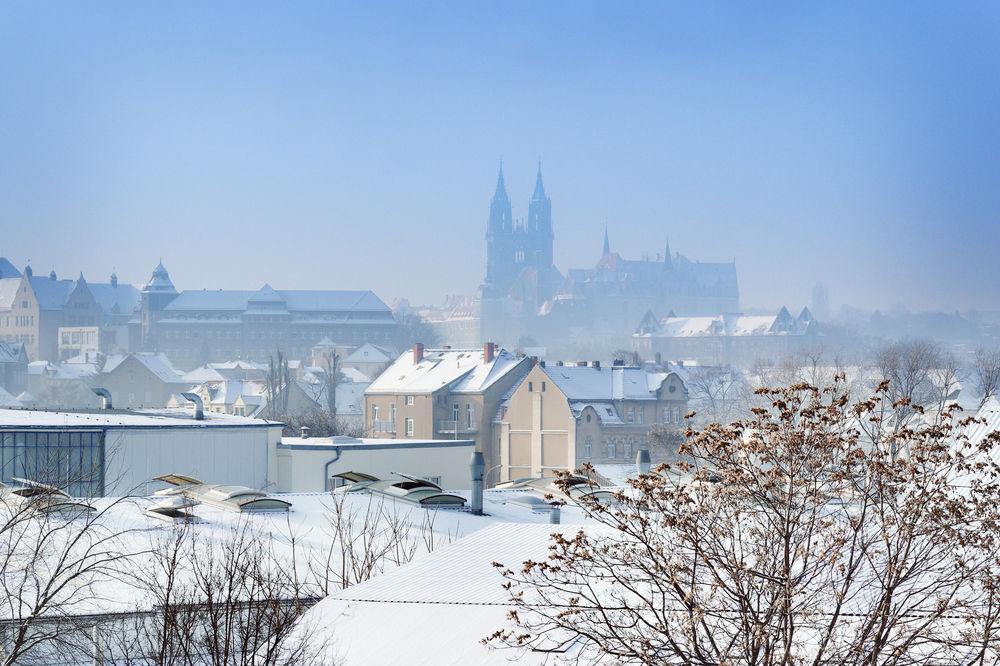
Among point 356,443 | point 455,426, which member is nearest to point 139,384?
point 455,426

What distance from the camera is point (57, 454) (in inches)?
1483

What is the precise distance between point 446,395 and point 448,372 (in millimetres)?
2740

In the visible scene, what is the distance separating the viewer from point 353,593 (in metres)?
17.2

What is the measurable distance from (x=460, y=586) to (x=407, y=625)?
124 cm

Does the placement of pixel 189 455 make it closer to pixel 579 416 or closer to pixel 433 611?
pixel 433 611

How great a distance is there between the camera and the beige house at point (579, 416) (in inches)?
3159

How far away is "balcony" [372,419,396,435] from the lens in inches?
3578

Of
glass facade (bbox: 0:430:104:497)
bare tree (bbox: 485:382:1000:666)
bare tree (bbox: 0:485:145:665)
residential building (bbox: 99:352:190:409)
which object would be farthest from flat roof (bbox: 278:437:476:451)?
residential building (bbox: 99:352:190:409)

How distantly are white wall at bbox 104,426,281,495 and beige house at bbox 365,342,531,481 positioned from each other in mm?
41786

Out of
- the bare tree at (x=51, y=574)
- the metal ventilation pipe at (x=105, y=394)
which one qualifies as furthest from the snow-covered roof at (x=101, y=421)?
the bare tree at (x=51, y=574)

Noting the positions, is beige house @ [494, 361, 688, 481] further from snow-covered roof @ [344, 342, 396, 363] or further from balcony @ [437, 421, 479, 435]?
snow-covered roof @ [344, 342, 396, 363]

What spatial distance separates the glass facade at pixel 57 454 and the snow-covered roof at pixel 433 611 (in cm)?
2103


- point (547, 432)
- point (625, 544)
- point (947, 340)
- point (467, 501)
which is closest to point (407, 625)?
point (625, 544)

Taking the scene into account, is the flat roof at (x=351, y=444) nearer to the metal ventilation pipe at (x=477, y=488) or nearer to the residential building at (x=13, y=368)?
the metal ventilation pipe at (x=477, y=488)
